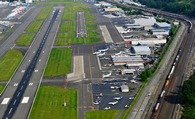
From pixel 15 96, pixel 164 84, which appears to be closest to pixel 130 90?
pixel 164 84

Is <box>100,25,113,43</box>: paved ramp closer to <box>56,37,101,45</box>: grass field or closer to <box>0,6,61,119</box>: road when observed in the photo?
<box>56,37,101,45</box>: grass field

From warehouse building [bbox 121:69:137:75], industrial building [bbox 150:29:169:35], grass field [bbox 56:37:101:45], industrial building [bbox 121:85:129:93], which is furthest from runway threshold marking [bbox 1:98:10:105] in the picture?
industrial building [bbox 150:29:169:35]

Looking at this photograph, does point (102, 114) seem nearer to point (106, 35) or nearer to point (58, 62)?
point (58, 62)

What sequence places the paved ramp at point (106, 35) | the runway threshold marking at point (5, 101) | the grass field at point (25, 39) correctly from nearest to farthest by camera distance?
the runway threshold marking at point (5, 101) < the grass field at point (25, 39) < the paved ramp at point (106, 35)

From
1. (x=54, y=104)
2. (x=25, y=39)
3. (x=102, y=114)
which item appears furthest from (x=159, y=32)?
(x=54, y=104)

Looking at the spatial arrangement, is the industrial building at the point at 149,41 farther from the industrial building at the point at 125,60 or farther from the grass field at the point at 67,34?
the grass field at the point at 67,34

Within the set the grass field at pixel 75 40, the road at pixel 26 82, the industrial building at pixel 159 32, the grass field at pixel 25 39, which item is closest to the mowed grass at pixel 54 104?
the road at pixel 26 82
